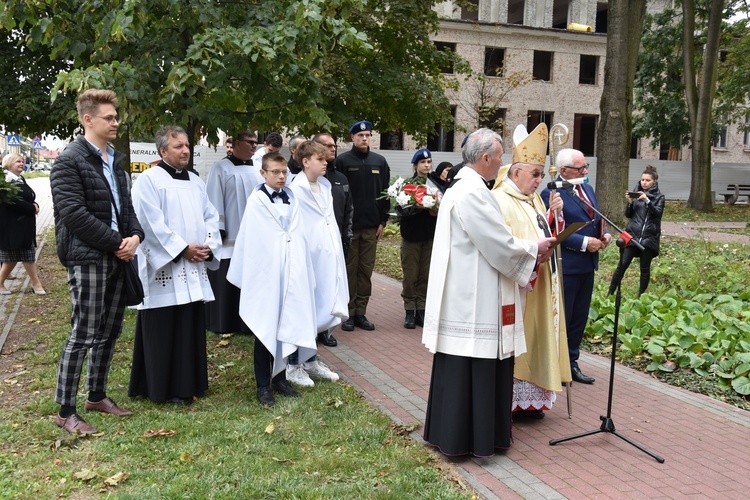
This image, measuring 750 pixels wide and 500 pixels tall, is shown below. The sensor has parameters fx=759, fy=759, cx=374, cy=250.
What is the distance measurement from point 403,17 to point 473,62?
23.9 metres

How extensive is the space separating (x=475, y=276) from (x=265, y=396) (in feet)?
7.05

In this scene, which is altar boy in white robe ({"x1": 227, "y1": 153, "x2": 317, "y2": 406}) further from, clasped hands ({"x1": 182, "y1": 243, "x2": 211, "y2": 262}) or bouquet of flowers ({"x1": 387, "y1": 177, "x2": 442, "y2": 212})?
bouquet of flowers ({"x1": 387, "y1": 177, "x2": 442, "y2": 212})

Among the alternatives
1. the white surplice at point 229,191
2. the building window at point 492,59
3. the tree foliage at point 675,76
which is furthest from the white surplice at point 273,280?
the building window at point 492,59

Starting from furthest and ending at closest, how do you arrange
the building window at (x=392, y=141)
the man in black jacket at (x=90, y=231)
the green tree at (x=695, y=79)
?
the building window at (x=392, y=141) < the green tree at (x=695, y=79) < the man in black jacket at (x=90, y=231)

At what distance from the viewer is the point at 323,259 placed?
6.55 meters

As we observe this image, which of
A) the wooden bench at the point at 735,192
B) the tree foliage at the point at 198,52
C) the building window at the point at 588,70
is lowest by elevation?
the wooden bench at the point at 735,192

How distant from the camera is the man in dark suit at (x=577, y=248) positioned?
21.6 ft

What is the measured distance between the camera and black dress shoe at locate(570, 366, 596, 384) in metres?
6.97

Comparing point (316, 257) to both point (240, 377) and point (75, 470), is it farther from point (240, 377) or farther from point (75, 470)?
point (75, 470)

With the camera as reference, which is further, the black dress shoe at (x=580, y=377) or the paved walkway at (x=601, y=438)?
the black dress shoe at (x=580, y=377)

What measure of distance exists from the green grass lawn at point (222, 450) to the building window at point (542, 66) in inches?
1602

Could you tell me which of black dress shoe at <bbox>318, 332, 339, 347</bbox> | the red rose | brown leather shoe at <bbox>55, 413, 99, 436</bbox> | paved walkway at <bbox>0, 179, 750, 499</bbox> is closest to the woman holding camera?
paved walkway at <bbox>0, 179, 750, 499</bbox>

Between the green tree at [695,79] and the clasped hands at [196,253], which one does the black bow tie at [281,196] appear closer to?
the clasped hands at [196,253]

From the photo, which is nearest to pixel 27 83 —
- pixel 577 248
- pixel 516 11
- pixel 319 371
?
pixel 319 371
